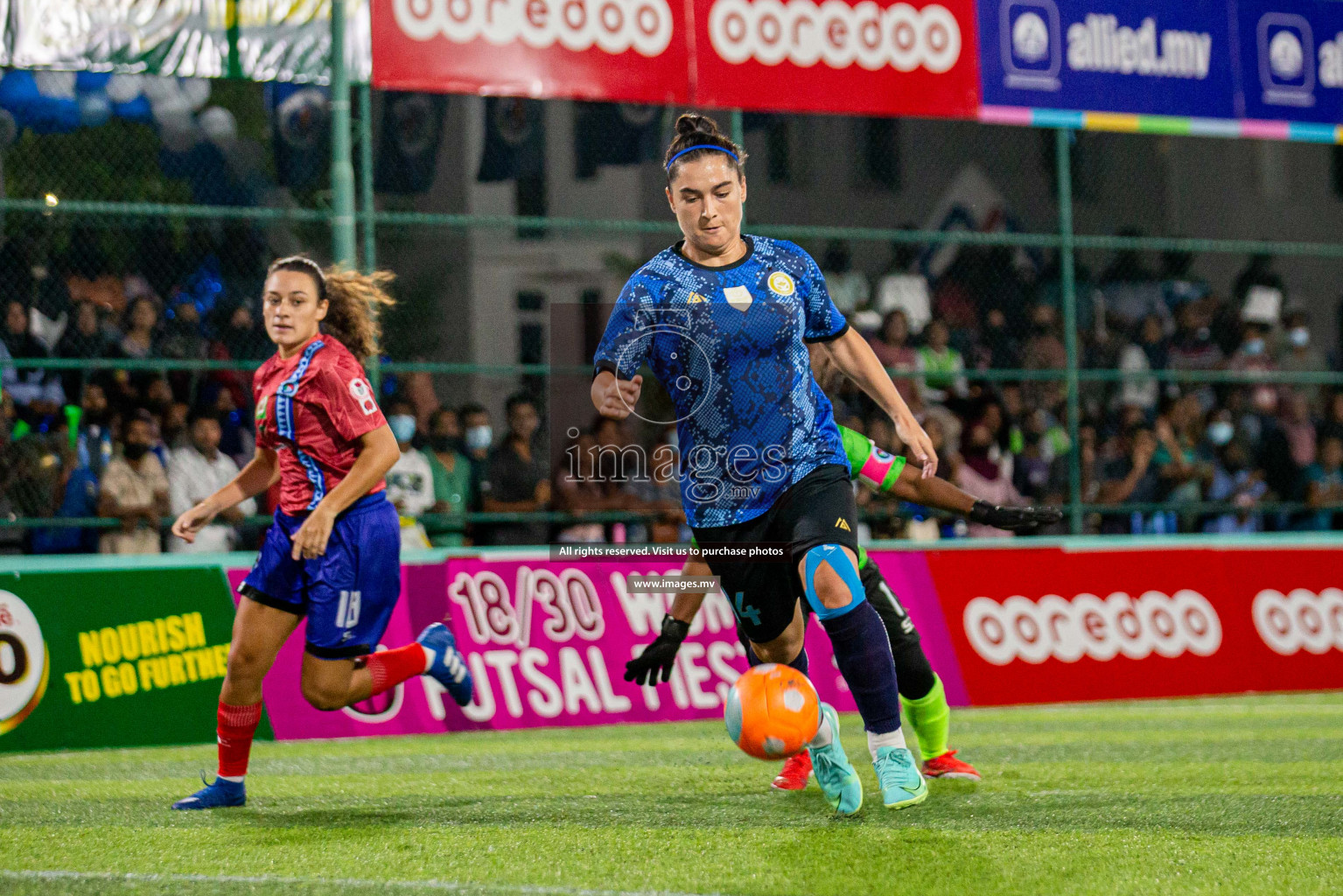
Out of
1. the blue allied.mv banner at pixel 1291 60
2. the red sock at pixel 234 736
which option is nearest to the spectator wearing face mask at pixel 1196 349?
the blue allied.mv banner at pixel 1291 60

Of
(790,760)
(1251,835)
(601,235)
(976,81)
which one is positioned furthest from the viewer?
(601,235)

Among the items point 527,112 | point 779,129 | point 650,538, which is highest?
point 779,129

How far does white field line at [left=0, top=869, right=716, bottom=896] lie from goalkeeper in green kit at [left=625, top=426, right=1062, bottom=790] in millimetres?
2055

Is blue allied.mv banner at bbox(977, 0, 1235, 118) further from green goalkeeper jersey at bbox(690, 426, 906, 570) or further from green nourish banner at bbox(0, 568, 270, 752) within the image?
green nourish banner at bbox(0, 568, 270, 752)

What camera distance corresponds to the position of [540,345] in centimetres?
1331

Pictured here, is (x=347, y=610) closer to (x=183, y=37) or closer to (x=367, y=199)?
(x=367, y=199)

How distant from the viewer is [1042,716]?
10344mm

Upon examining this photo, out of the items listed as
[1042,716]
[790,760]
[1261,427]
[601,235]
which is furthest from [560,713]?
[601,235]

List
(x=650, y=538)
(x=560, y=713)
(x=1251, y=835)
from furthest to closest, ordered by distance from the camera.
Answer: (x=650, y=538) < (x=560, y=713) < (x=1251, y=835)

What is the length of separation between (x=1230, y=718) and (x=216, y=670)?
6045 millimetres

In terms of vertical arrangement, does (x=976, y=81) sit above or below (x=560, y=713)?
above

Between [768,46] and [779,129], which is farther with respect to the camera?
[779,129]

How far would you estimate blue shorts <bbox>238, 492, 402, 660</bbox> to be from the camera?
20.6 ft

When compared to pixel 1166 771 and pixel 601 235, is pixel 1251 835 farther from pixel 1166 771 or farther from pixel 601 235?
pixel 601 235
